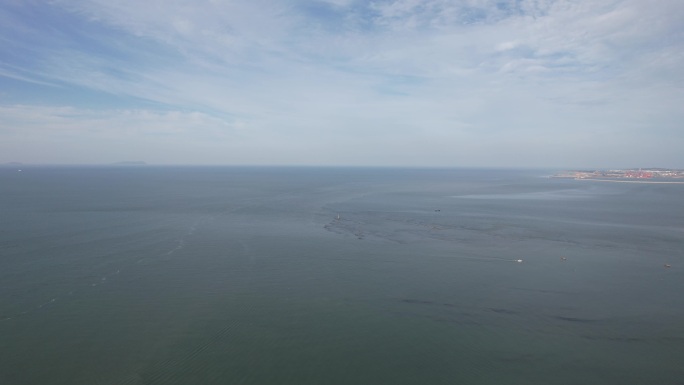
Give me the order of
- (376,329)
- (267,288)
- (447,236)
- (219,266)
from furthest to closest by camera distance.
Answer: (447,236) < (219,266) < (267,288) < (376,329)

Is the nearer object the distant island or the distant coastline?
the distant coastline

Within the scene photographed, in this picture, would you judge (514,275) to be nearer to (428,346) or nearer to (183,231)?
(428,346)

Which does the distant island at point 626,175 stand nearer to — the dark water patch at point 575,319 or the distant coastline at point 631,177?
the distant coastline at point 631,177

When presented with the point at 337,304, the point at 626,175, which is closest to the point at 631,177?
the point at 626,175

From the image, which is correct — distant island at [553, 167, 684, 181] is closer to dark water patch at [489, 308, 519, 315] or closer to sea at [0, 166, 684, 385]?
sea at [0, 166, 684, 385]

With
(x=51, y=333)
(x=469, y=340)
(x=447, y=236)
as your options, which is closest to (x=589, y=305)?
(x=469, y=340)

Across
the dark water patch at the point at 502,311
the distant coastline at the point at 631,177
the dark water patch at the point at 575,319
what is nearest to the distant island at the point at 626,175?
the distant coastline at the point at 631,177

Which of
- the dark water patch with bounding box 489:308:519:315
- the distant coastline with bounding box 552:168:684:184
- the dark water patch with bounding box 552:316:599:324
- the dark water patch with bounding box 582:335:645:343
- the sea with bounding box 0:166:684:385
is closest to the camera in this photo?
the sea with bounding box 0:166:684:385

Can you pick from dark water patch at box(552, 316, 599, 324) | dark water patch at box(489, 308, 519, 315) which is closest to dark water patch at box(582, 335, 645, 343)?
dark water patch at box(552, 316, 599, 324)
